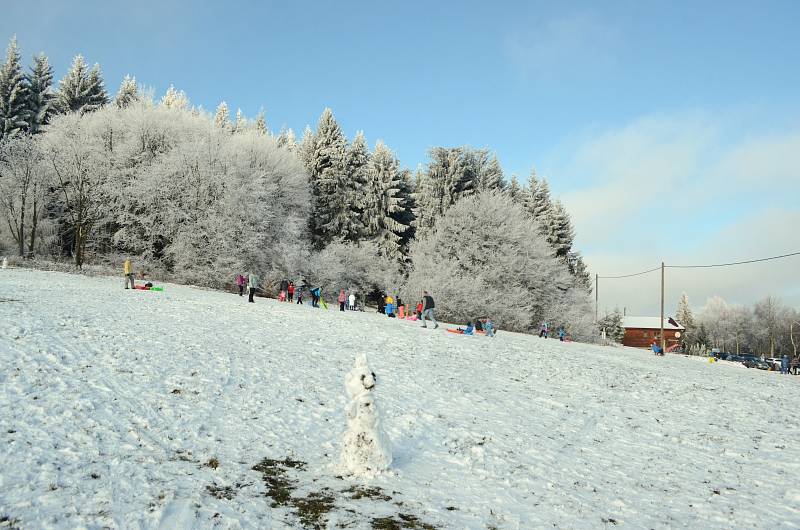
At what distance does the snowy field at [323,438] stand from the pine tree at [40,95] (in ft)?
146

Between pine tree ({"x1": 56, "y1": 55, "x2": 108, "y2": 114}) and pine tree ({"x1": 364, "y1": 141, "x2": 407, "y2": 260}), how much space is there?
3111 cm

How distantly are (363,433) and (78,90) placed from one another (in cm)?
6440

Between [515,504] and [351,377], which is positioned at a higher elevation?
[351,377]

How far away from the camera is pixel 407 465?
27.5ft

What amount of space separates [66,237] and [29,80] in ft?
58.0

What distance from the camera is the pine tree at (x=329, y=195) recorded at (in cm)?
5241

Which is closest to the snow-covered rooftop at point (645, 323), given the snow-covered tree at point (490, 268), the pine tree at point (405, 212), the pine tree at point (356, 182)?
the snow-covered tree at point (490, 268)

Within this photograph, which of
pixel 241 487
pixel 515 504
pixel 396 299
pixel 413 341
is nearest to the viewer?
pixel 241 487

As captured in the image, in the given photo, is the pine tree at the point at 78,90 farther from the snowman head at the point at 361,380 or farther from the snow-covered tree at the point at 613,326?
the snow-covered tree at the point at 613,326

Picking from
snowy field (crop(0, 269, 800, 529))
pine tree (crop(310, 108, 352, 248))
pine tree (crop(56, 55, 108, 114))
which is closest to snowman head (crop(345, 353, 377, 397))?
snowy field (crop(0, 269, 800, 529))

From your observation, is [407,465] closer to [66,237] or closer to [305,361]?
[305,361]

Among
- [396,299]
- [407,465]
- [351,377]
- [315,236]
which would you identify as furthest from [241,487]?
[315,236]

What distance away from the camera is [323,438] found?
9133 mm

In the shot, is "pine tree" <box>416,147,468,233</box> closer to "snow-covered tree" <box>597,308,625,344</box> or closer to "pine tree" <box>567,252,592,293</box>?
"pine tree" <box>567,252,592,293</box>
